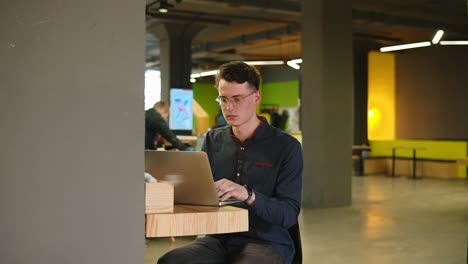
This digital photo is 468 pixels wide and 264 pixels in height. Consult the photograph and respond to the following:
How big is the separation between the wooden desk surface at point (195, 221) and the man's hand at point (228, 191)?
0.09 metres

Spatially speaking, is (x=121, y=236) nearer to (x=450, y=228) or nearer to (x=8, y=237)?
(x=8, y=237)

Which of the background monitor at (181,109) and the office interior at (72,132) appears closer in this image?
the office interior at (72,132)

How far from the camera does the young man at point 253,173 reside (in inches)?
93.1

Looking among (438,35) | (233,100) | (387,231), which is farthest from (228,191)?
(438,35)

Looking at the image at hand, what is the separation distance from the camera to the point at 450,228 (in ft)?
24.5

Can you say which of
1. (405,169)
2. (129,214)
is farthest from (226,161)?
(405,169)

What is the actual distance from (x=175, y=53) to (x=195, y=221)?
560 inches

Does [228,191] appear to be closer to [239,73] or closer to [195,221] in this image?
[195,221]

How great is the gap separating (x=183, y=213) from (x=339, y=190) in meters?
8.15

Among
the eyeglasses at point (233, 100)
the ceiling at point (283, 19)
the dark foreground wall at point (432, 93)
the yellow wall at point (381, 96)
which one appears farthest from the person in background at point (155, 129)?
the yellow wall at point (381, 96)

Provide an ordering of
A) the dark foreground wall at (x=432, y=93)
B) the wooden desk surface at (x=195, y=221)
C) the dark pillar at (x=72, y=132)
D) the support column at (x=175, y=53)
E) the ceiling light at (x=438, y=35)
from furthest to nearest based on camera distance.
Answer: the dark foreground wall at (x=432, y=93)
the support column at (x=175, y=53)
the ceiling light at (x=438, y=35)
the wooden desk surface at (x=195, y=221)
the dark pillar at (x=72, y=132)

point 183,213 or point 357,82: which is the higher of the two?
point 357,82

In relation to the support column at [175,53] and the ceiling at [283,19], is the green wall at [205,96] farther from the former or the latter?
the support column at [175,53]

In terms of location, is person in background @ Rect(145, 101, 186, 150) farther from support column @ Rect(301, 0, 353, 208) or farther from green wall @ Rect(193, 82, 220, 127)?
green wall @ Rect(193, 82, 220, 127)
